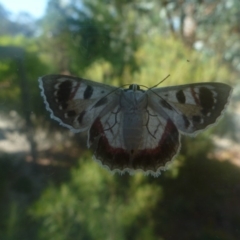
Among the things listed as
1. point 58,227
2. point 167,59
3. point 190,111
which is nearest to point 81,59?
point 167,59

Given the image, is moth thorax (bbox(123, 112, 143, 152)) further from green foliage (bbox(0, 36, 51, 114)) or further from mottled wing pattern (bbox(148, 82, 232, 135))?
green foliage (bbox(0, 36, 51, 114))

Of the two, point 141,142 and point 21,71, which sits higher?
point 21,71

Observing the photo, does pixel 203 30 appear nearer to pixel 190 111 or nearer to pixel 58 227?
pixel 190 111

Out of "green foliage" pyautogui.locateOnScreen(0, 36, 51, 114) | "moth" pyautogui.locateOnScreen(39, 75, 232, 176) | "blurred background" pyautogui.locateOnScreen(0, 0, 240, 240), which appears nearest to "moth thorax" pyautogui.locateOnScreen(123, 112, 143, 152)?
"moth" pyautogui.locateOnScreen(39, 75, 232, 176)

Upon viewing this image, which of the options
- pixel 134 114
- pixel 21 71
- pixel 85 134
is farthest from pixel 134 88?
pixel 21 71

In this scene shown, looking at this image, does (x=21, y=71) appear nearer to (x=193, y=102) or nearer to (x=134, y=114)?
(x=134, y=114)
